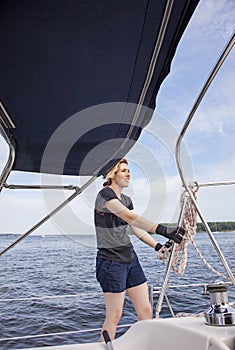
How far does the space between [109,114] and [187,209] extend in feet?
1.93

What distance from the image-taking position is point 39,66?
37.7 inches

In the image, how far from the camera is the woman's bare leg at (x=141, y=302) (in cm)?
170

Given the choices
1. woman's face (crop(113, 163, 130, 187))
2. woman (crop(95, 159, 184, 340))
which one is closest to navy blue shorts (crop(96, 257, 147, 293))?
woman (crop(95, 159, 184, 340))

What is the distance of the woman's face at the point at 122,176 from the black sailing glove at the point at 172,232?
0.28m

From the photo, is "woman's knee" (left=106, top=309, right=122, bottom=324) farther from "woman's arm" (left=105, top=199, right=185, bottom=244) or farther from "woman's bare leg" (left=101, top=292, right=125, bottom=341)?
"woman's arm" (left=105, top=199, right=185, bottom=244)

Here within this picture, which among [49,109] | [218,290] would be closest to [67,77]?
[49,109]

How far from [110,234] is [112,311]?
31cm

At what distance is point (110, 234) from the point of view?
1.67 meters

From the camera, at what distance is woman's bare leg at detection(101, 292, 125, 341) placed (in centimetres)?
157

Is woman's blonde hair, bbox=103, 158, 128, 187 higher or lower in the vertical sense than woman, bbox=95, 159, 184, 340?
higher

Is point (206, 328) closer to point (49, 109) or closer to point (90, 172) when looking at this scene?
point (49, 109)

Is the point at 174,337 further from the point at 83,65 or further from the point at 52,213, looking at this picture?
the point at 52,213

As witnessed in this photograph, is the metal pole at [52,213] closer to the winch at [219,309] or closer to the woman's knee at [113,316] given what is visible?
the woman's knee at [113,316]

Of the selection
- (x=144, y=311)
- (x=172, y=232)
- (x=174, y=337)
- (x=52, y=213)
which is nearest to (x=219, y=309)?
(x=174, y=337)
